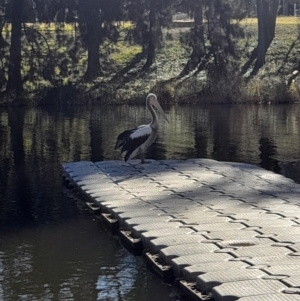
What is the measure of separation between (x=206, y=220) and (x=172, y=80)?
25871 millimetres

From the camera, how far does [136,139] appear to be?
14.6 m

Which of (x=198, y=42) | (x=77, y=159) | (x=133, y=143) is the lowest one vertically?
(x=77, y=159)

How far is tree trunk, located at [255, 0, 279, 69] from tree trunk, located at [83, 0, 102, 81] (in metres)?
7.06

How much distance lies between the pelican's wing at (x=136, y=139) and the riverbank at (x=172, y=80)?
1797 centimetres

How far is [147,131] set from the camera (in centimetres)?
1466

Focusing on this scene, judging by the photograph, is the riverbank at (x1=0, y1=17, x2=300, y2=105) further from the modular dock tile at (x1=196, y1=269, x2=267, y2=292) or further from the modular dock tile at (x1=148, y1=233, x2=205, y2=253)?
the modular dock tile at (x1=196, y1=269, x2=267, y2=292)

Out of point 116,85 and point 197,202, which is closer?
point 197,202

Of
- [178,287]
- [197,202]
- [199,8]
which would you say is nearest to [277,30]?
[199,8]

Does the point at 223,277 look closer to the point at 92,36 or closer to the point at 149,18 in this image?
the point at 92,36

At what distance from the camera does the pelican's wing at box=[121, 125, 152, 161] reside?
14602 mm

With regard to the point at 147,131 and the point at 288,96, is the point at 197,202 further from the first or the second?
the point at 288,96

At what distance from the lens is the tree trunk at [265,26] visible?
3934cm

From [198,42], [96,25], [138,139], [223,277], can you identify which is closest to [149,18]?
[198,42]

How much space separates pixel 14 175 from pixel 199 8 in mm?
22660
